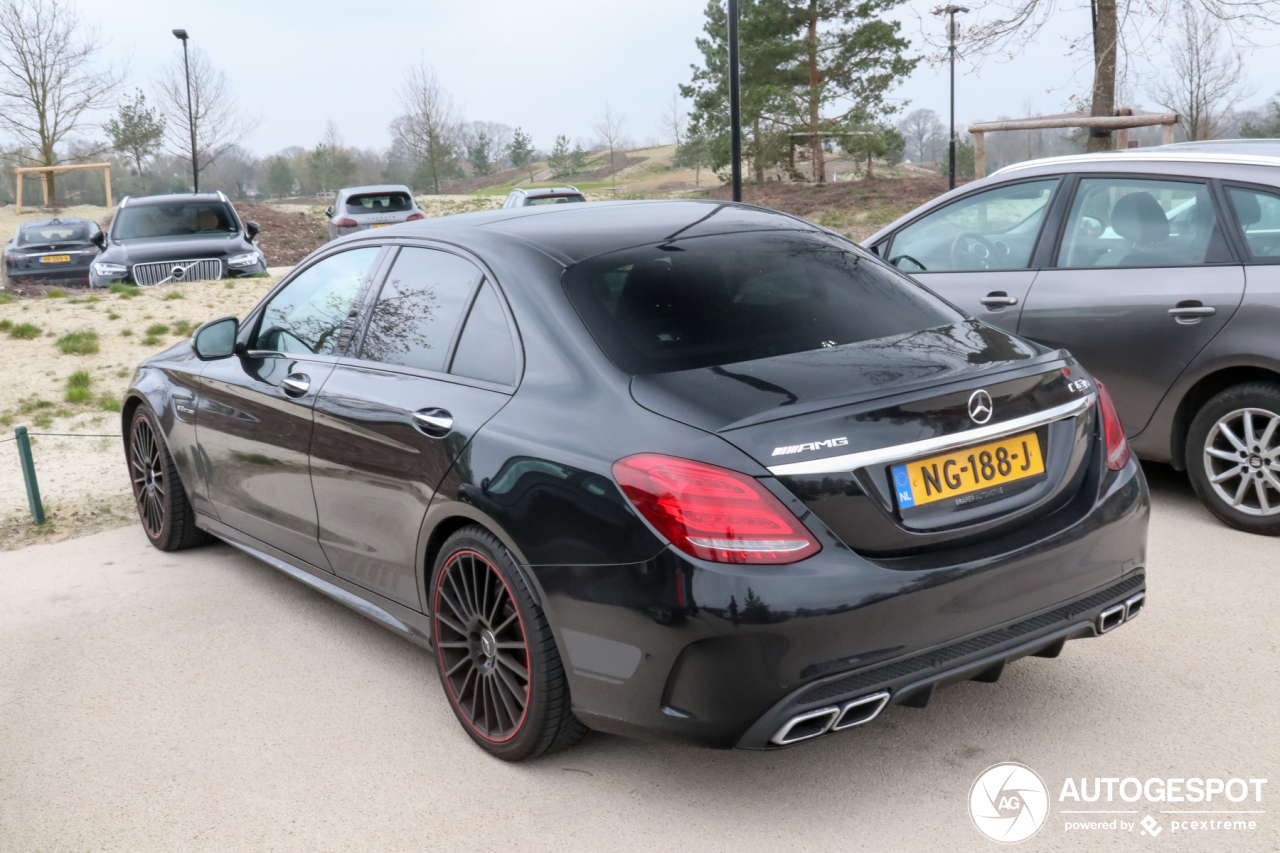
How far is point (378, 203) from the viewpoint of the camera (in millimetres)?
24266

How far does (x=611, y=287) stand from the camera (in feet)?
11.2

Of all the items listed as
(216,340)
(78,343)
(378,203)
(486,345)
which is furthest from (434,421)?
(378,203)

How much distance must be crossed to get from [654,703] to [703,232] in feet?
5.32

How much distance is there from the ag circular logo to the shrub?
423 inches

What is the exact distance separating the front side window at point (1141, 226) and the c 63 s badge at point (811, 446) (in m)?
3.24

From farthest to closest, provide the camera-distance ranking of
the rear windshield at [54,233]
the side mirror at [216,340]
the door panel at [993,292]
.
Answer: the rear windshield at [54,233] < the door panel at [993,292] < the side mirror at [216,340]

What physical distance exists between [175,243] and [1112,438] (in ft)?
49.4

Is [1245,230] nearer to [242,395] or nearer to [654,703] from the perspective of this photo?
[654,703]

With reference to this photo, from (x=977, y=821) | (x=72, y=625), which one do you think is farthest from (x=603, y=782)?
(x=72, y=625)

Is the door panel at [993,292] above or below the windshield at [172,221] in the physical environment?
below

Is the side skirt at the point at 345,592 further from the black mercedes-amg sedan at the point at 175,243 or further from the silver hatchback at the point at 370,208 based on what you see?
the silver hatchback at the point at 370,208

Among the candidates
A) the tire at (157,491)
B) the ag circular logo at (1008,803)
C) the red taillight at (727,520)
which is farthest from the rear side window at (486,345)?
the tire at (157,491)

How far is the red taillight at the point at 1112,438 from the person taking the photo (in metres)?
3.37

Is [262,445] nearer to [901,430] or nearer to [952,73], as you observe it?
[901,430]
